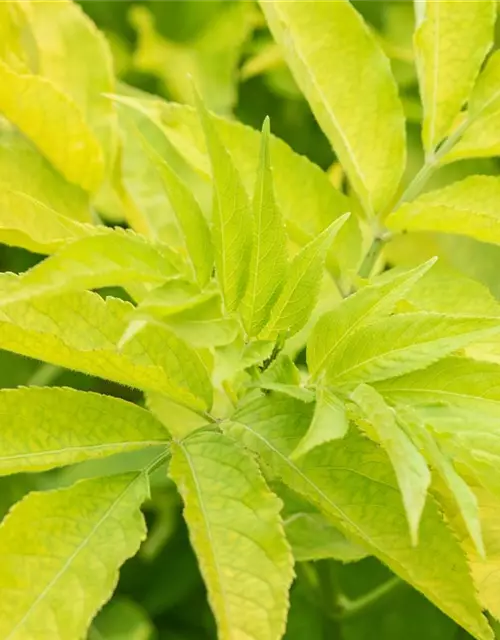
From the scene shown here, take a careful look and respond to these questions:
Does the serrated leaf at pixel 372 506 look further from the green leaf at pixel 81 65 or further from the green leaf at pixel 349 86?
the green leaf at pixel 81 65

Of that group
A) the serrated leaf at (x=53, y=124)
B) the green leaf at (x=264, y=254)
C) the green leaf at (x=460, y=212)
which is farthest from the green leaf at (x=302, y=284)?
the serrated leaf at (x=53, y=124)

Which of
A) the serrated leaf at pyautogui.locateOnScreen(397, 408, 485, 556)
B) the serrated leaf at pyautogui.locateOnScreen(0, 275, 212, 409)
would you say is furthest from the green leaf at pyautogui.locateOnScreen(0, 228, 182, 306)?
the serrated leaf at pyautogui.locateOnScreen(397, 408, 485, 556)

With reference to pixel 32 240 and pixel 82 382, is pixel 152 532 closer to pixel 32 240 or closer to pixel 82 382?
pixel 82 382

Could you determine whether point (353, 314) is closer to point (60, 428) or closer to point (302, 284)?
point (302, 284)

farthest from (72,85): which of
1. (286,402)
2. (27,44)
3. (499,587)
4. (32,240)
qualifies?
(499,587)

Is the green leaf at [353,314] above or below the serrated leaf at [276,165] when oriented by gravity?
below
